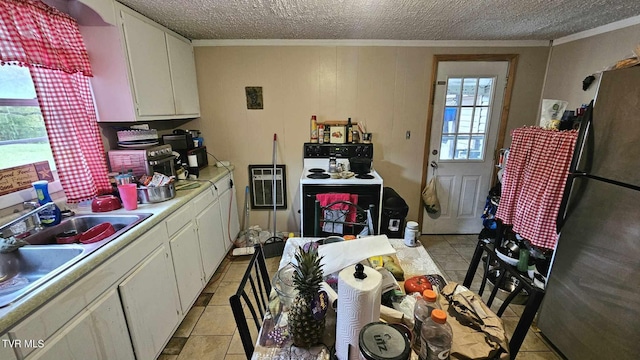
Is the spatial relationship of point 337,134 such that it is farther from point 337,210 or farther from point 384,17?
point 384,17

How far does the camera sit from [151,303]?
5.03ft

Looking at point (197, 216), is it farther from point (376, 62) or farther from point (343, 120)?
point (376, 62)

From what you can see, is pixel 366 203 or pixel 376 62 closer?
pixel 366 203

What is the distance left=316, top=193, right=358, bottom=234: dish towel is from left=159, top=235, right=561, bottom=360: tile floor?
28.9 inches

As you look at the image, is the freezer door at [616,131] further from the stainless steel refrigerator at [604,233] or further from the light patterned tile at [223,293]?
the light patterned tile at [223,293]

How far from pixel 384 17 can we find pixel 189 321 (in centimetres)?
279

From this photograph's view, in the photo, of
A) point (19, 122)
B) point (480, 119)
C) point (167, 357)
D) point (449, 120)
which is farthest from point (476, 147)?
point (19, 122)

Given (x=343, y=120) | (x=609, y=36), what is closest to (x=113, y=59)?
(x=343, y=120)

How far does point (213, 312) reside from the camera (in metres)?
2.08

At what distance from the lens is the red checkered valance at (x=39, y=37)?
48.5 inches

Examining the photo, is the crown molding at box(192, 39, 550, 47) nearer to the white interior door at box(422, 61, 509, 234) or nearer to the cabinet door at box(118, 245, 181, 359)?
the white interior door at box(422, 61, 509, 234)

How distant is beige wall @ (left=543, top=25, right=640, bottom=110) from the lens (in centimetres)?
210

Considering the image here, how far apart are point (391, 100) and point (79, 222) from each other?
9.33 ft

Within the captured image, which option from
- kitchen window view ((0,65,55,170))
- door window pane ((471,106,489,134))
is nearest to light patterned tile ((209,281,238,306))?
kitchen window view ((0,65,55,170))
